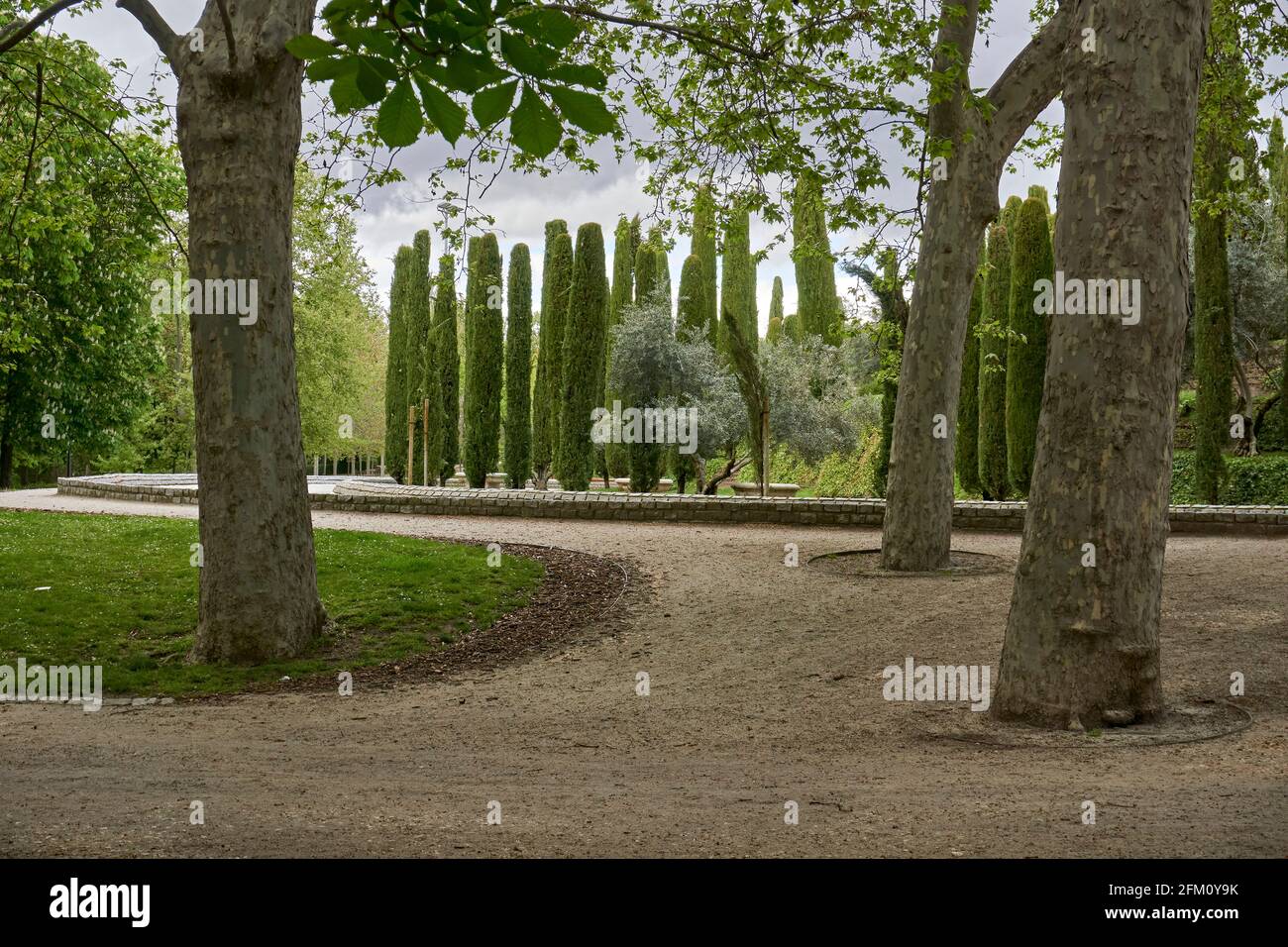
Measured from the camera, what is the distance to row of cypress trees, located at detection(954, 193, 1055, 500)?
20.6 meters

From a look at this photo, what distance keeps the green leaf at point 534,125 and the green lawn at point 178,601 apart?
6.44 m

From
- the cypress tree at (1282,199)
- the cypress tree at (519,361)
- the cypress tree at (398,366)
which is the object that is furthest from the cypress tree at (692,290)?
the cypress tree at (1282,199)

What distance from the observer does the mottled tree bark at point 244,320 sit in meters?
7.63

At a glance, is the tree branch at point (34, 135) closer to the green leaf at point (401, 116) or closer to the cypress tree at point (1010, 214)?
the green leaf at point (401, 116)

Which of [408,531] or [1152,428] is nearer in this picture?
[1152,428]

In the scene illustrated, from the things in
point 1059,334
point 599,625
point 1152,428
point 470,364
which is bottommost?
point 599,625

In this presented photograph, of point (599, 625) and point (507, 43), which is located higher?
point (507, 43)

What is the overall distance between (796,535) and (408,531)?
6158 mm

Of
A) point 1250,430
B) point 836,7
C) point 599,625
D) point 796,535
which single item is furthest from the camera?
point 1250,430

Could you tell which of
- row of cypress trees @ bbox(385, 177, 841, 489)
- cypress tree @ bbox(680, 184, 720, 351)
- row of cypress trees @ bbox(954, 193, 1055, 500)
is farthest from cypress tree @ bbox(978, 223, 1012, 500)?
cypress tree @ bbox(680, 184, 720, 351)

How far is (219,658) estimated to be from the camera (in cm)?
796

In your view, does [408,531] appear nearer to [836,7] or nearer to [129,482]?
[836,7]
